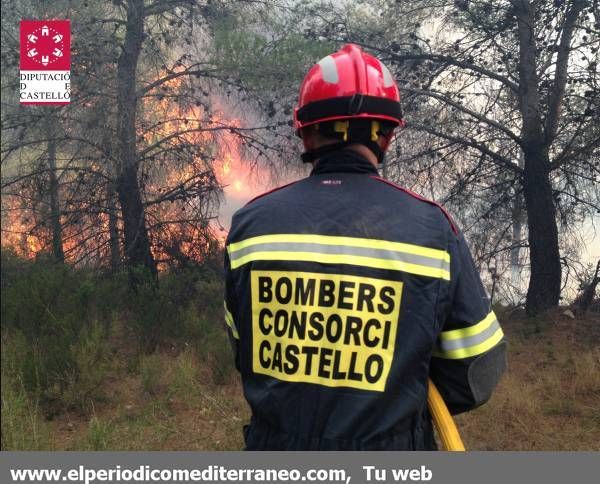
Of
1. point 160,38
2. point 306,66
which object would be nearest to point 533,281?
point 306,66

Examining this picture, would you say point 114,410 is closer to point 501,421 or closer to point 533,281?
point 501,421

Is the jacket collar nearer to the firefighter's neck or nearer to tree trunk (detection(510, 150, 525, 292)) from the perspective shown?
the firefighter's neck

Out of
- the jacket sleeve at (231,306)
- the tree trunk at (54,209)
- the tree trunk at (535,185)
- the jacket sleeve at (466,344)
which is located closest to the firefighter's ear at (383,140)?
the jacket sleeve at (466,344)

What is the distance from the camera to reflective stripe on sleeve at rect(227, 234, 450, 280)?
1392mm

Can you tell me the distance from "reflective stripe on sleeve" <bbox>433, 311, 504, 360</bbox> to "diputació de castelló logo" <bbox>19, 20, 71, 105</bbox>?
5.61 metres

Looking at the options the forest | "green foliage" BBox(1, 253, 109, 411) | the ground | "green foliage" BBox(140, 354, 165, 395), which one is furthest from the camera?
the forest

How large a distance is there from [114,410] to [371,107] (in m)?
3.93

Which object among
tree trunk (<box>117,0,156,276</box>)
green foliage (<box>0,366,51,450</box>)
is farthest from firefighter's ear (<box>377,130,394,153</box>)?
tree trunk (<box>117,0,156,276</box>)

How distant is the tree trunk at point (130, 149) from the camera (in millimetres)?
6770

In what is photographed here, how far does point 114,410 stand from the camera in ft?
15.0

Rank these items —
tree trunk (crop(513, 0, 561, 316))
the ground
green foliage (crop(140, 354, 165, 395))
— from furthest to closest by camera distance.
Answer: tree trunk (crop(513, 0, 561, 316)) → green foliage (crop(140, 354, 165, 395)) → the ground

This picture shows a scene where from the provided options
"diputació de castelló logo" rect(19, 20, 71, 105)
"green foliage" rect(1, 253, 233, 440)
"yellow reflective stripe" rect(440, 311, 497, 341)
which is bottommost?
"green foliage" rect(1, 253, 233, 440)

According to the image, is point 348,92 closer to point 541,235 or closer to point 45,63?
point 45,63

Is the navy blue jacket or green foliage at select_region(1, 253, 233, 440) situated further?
green foliage at select_region(1, 253, 233, 440)
